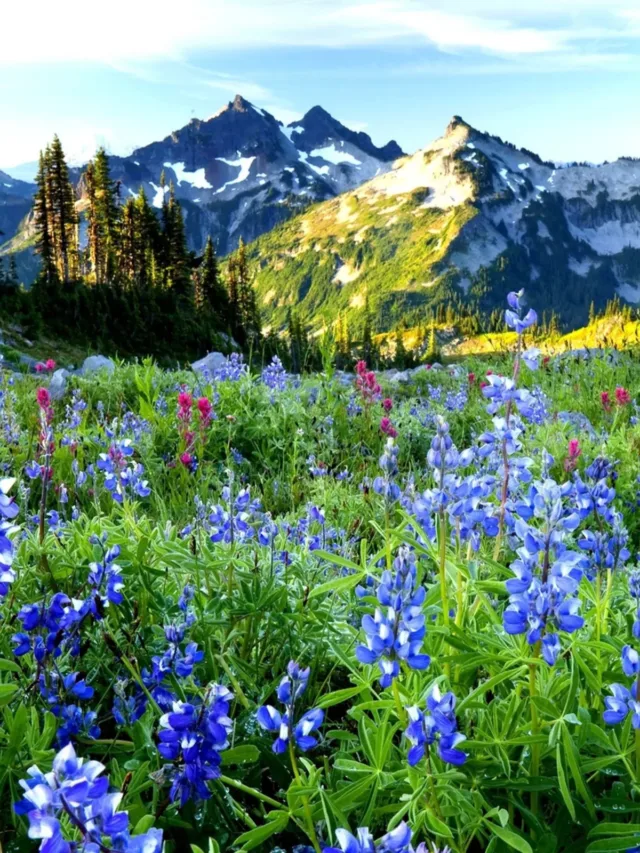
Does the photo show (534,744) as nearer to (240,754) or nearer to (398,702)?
(398,702)

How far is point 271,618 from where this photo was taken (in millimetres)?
2422

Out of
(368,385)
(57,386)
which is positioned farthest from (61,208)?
(368,385)

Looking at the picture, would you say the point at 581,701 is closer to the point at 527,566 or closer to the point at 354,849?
the point at 527,566

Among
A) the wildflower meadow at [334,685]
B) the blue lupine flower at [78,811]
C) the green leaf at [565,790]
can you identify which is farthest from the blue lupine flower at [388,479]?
the blue lupine flower at [78,811]

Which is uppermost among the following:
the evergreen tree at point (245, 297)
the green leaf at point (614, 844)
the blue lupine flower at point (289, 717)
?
the blue lupine flower at point (289, 717)

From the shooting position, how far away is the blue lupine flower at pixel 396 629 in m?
1.44

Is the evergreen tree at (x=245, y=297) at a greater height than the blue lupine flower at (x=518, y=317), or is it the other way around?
the blue lupine flower at (x=518, y=317)

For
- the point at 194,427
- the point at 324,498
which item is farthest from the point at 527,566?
the point at 194,427

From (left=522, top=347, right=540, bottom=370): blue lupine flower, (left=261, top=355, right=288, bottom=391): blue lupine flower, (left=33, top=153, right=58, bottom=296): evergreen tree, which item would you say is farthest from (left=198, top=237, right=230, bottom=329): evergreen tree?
(left=522, top=347, right=540, bottom=370): blue lupine flower

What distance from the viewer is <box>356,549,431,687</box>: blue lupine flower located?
1.44m

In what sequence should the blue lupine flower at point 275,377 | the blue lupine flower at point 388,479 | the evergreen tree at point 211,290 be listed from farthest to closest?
the evergreen tree at point 211,290 → the blue lupine flower at point 275,377 → the blue lupine flower at point 388,479

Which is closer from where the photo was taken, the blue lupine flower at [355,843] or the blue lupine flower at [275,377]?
the blue lupine flower at [355,843]

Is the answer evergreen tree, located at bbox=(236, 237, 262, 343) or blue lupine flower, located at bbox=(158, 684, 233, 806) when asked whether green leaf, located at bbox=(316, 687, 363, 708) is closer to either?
blue lupine flower, located at bbox=(158, 684, 233, 806)

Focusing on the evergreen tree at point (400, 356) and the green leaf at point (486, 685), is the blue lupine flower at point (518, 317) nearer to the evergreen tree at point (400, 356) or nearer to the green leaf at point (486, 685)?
the green leaf at point (486, 685)
